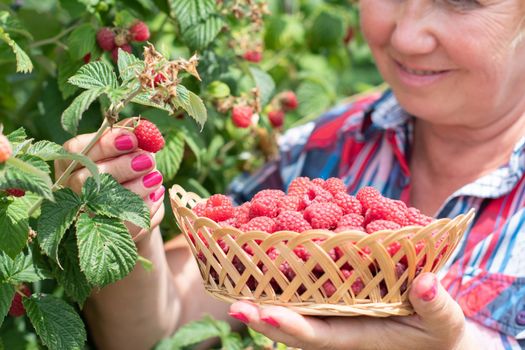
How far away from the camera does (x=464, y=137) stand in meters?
1.85

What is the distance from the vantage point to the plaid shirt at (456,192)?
62.6 inches

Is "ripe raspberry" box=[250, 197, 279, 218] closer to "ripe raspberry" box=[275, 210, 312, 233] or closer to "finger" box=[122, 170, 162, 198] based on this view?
"ripe raspberry" box=[275, 210, 312, 233]

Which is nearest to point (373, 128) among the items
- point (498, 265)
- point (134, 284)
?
point (498, 265)

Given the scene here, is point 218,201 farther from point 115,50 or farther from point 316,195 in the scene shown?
point 115,50

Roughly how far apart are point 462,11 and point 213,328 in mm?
782

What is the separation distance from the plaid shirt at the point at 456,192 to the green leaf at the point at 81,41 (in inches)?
26.3

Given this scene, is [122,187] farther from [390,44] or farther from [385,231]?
[390,44]

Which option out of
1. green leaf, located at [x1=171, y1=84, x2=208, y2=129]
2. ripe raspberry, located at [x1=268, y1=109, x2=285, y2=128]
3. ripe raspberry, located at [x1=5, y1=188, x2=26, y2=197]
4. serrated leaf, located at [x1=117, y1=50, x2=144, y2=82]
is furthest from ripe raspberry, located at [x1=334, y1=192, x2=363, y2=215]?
ripe raspberry, located at [x1=268, y1=109, x2=285, y2=128]

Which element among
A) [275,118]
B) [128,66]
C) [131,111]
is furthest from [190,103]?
[275,118]

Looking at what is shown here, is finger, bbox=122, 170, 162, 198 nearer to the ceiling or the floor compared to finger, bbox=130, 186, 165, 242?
nearer to the ceiling

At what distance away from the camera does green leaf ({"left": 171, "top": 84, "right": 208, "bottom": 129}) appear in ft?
3.69

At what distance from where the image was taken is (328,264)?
111 cm

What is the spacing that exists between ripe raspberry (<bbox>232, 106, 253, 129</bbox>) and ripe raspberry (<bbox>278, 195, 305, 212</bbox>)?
1.61 ft

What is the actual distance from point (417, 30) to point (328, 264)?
0.67m
